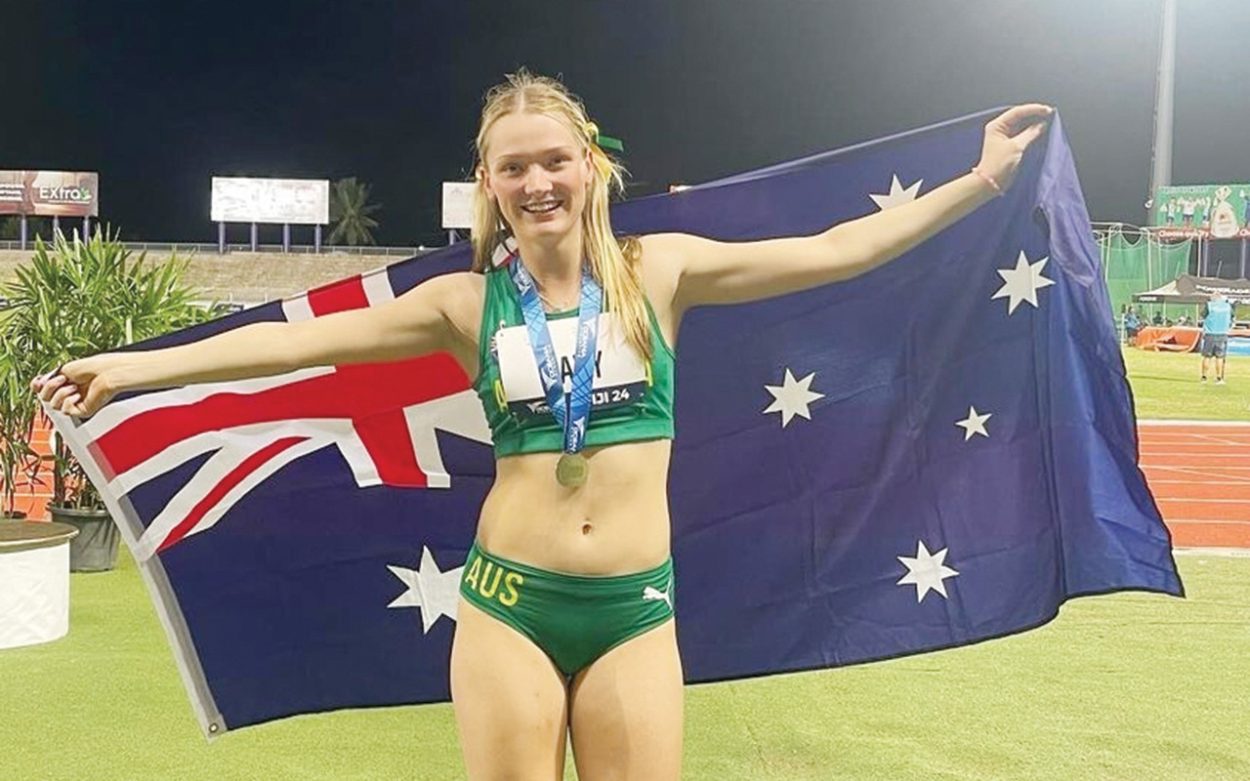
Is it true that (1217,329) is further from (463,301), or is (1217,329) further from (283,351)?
(283,351)

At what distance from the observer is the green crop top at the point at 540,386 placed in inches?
93.4

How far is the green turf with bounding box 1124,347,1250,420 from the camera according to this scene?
16672 millimetres

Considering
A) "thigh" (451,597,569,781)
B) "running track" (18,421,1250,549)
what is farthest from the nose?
"running track" (18,421,1250,549)

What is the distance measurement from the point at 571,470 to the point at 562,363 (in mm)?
202

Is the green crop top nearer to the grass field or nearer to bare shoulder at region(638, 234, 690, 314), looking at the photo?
bare shoulder at region(638, 234, 690, 314)

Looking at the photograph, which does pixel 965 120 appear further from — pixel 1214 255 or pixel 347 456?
pixel 1214 255

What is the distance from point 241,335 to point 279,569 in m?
1.12

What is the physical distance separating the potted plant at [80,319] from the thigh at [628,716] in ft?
17.8

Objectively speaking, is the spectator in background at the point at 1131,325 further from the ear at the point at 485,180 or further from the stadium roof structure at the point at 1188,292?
the ear at the point at 485,180

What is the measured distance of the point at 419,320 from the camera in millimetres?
2482

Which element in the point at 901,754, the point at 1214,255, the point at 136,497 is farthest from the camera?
the point at 1214,255

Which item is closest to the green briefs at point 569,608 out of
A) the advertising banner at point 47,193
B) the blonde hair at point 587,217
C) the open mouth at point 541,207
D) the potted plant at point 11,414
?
the blonde hair at point 587,217

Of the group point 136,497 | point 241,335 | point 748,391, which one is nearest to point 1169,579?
point 748,391

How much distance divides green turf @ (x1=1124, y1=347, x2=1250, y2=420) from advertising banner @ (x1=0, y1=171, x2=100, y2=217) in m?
45.2
